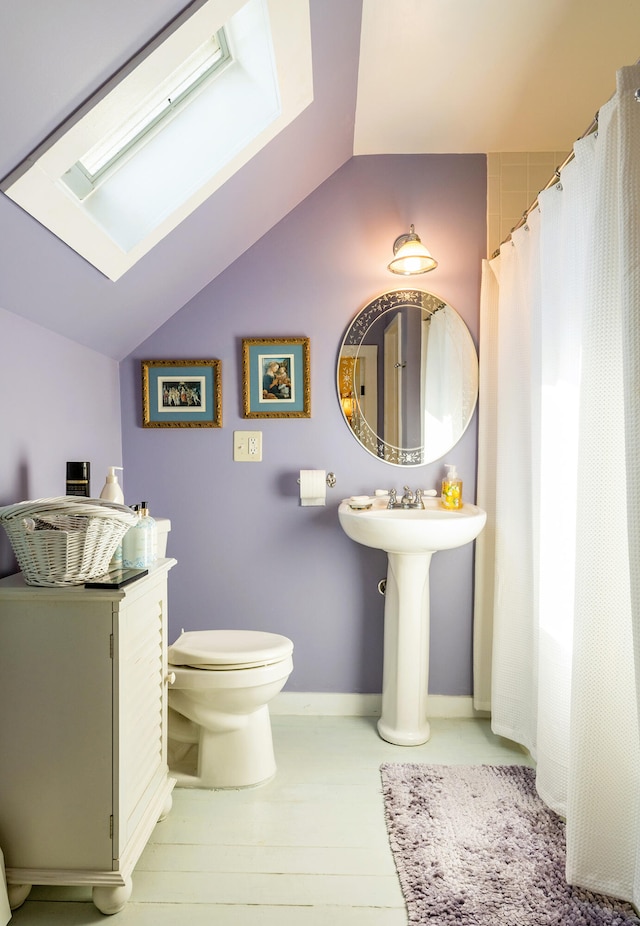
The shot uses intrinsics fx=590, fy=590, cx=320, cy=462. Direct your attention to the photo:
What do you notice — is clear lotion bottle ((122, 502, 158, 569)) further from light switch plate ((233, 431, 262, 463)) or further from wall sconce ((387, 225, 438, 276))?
wall sconce ((387, 225, 438, 276))

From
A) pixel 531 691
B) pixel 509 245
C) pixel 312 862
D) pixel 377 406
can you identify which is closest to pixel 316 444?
pixel 377 406

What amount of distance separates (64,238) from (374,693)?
2.05m

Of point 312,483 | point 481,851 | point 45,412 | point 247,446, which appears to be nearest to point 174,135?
point 45,412

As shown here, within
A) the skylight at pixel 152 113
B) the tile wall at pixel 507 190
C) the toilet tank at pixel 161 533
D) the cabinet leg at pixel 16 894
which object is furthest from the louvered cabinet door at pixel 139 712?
the tile wall at pixel 507 190

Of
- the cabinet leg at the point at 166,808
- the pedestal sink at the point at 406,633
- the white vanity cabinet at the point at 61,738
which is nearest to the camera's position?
the white vanity cabinet at the point at 61,738

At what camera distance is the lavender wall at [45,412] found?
1.58 m

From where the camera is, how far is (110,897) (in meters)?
1.38

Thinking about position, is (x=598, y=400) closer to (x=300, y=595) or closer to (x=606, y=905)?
(x=606, y=905)

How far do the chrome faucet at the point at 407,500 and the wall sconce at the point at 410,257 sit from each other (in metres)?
0.89

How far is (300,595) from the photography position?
8.23ft

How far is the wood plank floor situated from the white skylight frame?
5.39 feet

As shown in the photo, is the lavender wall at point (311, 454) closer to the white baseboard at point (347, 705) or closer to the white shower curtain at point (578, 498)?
the white baseboard at point (347, 705)

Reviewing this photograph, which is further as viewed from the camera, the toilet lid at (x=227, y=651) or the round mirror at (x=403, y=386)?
the round mirror at (x=403, y=386)

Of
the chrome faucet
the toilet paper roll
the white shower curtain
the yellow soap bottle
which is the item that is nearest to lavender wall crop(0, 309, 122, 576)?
the toilet paper roll
